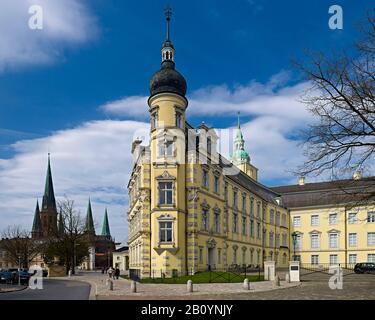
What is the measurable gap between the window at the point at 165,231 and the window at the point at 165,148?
5737 millimetres

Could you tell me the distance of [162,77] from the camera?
37.3 m

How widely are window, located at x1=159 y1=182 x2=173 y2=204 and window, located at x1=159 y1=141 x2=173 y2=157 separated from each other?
247cm

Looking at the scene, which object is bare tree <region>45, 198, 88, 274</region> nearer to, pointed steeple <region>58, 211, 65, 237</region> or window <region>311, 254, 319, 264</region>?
pointed steeple <region>58, 211, 65, 237</region>

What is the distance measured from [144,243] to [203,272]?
5.70 m

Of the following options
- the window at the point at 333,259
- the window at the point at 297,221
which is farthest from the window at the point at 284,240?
the window at the point at 333,259

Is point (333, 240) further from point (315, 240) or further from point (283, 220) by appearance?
point (283, 220)

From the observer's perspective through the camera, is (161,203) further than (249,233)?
No

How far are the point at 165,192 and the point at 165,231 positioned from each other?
3250mm

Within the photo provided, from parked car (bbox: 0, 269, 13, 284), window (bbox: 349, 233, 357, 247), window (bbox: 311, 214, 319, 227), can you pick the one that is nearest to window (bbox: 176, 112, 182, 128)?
parked car (bbox: 0, 269, 13, 284)

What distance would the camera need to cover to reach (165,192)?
3716cm

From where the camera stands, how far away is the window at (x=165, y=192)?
37.0m

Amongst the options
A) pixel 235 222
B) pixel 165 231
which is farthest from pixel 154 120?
pixel 235 222
